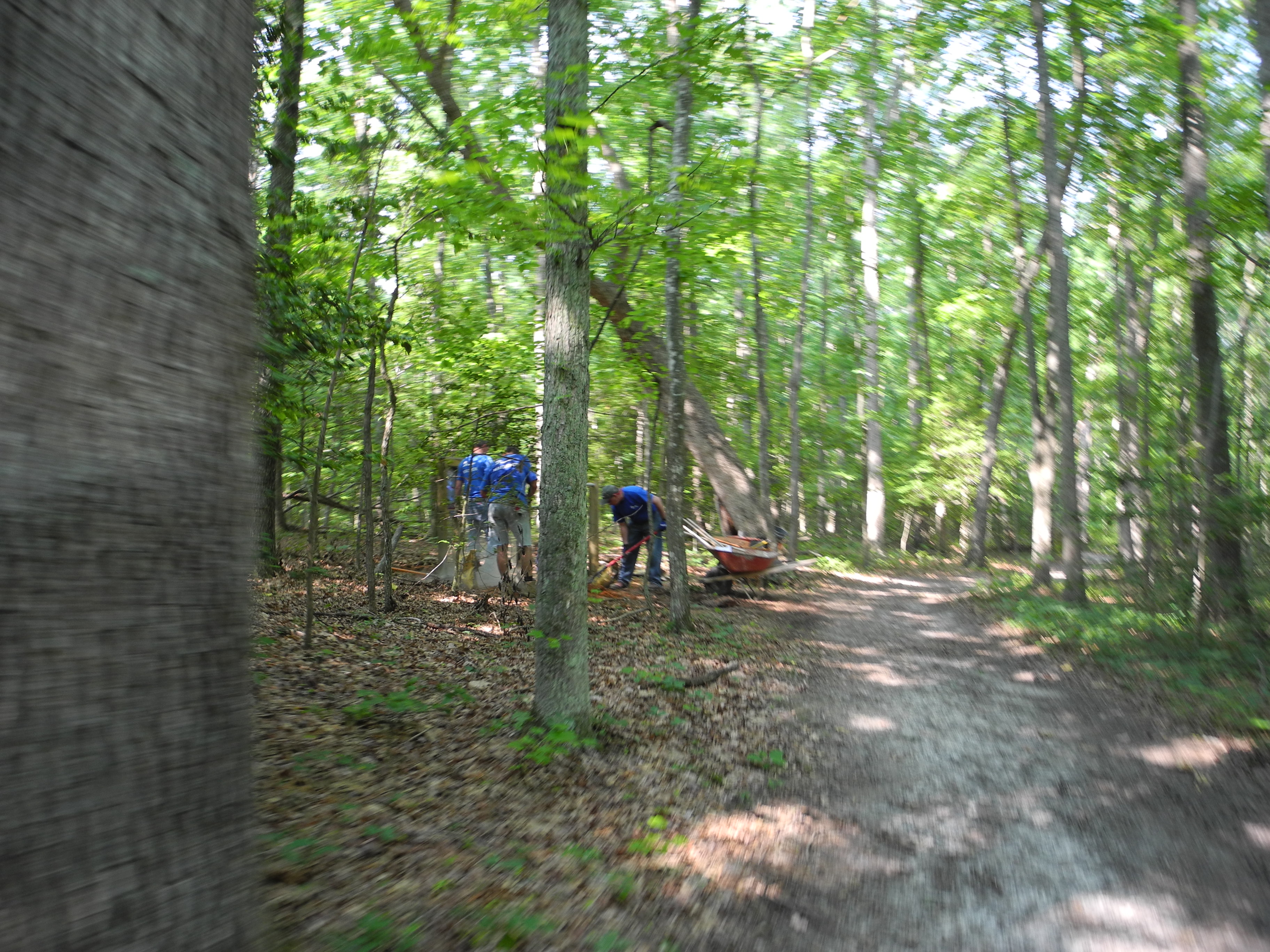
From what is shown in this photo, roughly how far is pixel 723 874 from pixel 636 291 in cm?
950

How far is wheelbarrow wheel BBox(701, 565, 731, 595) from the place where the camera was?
44.0 ft

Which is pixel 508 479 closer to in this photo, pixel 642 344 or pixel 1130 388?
pixel 642 344

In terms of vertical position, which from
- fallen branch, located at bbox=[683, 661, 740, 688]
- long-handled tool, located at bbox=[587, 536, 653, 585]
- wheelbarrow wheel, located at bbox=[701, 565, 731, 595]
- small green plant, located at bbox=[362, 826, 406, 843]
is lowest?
small green plant, located at bbox=[362, 826, 406, 843]

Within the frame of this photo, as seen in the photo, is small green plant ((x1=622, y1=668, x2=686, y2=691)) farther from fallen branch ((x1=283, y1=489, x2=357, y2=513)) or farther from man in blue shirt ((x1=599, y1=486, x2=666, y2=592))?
man in blue shirt ((x1=599, y1=486, x2=666, y2=592))

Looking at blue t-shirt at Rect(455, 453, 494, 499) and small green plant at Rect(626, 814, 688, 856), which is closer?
small green plant at Rect(626, 814, 688, 856)

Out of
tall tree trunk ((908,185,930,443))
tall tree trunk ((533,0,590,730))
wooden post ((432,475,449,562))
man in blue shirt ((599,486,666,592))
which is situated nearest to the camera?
tall tree trunk ((533,0,590,730))

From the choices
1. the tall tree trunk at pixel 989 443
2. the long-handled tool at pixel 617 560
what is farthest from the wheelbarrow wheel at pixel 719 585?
the tall tree trunk at pixel 989 443

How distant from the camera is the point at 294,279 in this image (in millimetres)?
6477

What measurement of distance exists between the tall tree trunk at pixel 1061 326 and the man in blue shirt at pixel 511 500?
8.35 m

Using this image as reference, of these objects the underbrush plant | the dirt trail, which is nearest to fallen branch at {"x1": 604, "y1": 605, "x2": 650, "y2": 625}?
the dirt trail

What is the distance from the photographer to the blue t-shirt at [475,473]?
29.4 feet

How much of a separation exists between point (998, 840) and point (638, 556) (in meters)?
9.19

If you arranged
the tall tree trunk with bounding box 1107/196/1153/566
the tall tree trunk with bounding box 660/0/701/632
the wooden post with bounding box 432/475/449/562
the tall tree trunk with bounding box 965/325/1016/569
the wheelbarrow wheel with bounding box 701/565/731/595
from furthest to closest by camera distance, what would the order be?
the tall tree trunk with bounding box 965/325/1016/569
the wheelbarrow wheel with bounding box 701/565/731/595
the tall tree trunk with bounding box 660/0/701/632
the tall tree trunk with bounding box 1107/196/1153/566
the wooden post with bounding box 432/475/449/562

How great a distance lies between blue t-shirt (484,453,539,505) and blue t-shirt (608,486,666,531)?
126 inches
